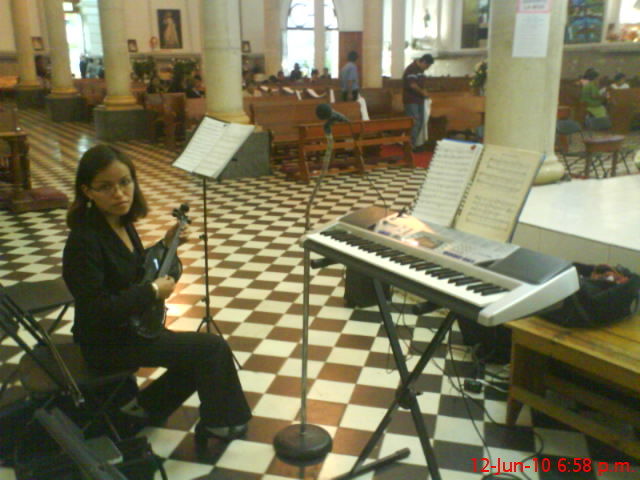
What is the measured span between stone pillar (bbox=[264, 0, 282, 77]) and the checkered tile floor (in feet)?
56.0

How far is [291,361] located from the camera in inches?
163

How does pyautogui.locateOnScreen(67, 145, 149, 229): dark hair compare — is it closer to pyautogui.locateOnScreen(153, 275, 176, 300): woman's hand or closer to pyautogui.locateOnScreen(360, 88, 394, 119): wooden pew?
pyautogui.locateOnScreen(153, 275, 176, 300): woman's hand

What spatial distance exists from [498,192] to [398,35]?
21.9 m

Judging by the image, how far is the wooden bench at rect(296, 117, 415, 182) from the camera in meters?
9.82

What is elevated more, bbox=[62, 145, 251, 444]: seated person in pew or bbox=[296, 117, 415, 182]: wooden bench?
bbox=[62, 145, 251, 444]: seated person in pew

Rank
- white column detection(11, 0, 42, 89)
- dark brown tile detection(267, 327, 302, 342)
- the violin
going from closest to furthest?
the violin → dark brown tile detection(267, 327, 302, 342) → white column detection(11, 0, 42, 89)

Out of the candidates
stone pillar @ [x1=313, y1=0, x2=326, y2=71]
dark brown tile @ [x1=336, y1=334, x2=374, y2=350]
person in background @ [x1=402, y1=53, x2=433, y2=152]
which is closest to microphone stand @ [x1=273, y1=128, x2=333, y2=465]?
dark brown tile @ [x1=336, y1=334, x2=374, y2=350]

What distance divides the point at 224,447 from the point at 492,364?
167 cm

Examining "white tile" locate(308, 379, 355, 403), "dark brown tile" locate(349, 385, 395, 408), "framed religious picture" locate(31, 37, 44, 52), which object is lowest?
"white tile" locate(308, 379, 355, 403)

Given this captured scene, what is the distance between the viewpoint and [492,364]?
4008 mm

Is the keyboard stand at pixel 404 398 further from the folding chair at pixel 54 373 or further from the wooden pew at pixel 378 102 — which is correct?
the wooden pew at pixel 378 102

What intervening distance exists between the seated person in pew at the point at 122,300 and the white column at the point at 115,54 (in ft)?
38.2

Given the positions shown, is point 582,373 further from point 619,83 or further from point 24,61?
point 24,61

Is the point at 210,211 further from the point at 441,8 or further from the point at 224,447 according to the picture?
the point at 441,8
